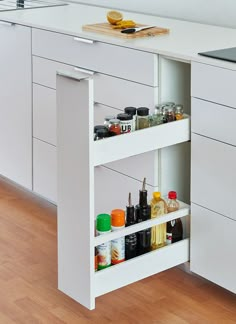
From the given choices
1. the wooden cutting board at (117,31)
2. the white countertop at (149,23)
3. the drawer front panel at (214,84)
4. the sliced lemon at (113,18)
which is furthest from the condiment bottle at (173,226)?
the sliced lemon at (113,18)

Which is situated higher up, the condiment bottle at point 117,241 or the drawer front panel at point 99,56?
the drawer front panel at point 99,56

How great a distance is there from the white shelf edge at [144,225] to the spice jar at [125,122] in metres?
0.30

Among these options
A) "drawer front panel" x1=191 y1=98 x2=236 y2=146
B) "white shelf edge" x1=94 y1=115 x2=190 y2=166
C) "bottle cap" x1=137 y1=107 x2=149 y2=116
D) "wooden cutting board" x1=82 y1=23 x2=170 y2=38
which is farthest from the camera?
"wooden cutting board" x1=82 y1=23 x2=170 y2=38

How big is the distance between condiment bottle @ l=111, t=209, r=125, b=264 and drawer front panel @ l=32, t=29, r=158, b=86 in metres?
0.53

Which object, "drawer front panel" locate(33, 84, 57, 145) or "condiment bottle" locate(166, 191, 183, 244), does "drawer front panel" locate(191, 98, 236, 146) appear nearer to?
"condiment bottle" locate(166, 191, 183, 244)

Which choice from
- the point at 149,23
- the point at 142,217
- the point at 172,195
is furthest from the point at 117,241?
the point at 149,23

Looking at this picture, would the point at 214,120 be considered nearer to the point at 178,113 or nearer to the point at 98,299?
the point at 178,113

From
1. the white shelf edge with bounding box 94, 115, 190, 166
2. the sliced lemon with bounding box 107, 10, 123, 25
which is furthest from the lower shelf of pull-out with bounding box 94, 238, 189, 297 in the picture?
the sliced lemon with bounding box 107, 10, 123, 25

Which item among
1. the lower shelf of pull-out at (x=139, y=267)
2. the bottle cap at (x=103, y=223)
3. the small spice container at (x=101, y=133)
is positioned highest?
the small spice container at (x=101, y=133)

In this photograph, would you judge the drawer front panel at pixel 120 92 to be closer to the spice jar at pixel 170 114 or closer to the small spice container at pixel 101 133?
the spice jar at pixel 170 114

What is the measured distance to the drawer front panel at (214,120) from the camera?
2432mm

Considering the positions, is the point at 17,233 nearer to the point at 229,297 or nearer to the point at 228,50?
the point at 229,297

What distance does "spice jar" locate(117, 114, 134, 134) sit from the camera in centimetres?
246

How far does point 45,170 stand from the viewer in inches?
134
